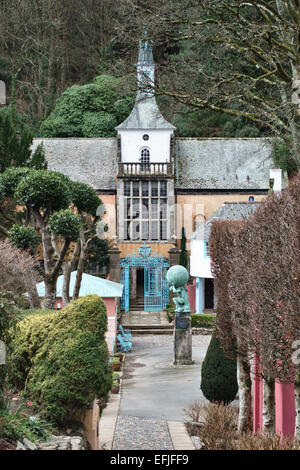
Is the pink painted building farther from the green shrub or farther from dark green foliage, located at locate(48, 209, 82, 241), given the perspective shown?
dark green foliage, located at locate(48, 209, 82, 241)

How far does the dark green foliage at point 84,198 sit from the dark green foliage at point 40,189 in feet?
8.41

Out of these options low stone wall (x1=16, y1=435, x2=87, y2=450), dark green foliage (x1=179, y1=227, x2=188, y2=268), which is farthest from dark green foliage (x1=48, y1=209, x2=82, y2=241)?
dark green foliage (x1=179, y1=227, x2=188, y2=268)

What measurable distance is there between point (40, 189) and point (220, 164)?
86.2ft

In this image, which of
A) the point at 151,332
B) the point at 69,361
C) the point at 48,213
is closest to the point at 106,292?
the point at 151,332

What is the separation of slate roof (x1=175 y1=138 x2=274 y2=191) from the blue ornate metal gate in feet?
18.5

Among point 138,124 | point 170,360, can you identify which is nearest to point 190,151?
point 138,124

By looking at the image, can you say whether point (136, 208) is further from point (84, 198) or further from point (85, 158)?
point (84, 198)

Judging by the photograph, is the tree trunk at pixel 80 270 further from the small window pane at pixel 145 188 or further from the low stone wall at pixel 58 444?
the small window pane at pixel 145 188

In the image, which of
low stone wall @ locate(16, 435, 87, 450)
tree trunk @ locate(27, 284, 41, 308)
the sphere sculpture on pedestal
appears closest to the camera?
low stone wall @ locate(16, 435, 87, 450)

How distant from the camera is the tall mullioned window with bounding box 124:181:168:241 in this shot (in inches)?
1594

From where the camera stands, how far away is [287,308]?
9648 mm

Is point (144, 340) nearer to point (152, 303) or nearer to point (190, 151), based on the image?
point (152, 303)

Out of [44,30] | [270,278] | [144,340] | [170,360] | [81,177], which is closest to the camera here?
[270,278]

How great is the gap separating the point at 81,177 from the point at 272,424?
3075cm
